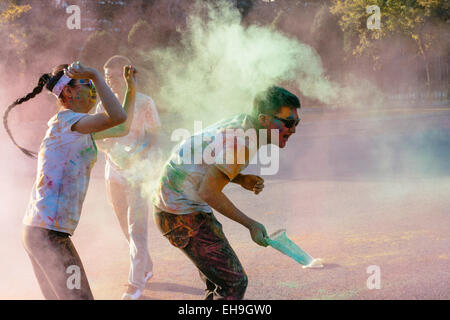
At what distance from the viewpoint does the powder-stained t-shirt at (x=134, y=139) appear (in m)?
4.30

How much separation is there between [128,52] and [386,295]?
2161cm

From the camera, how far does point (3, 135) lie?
16828mm

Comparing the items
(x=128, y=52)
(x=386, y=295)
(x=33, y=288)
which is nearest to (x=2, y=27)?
(x=128, y=52)

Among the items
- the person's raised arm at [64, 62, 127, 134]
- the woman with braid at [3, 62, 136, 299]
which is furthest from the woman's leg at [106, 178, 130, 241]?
the person's raised arm at [64, 62, 127, 134]

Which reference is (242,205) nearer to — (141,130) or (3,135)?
(141,130)

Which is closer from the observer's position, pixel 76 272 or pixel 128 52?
pixel 76 272

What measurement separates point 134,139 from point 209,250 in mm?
1775

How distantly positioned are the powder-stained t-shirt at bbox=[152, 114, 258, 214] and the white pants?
1302mm

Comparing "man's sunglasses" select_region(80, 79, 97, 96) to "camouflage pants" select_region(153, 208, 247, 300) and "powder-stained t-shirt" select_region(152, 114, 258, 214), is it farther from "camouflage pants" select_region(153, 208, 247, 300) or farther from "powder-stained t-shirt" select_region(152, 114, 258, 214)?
"camouflage pants" select_region(153, 208, 247, 300)

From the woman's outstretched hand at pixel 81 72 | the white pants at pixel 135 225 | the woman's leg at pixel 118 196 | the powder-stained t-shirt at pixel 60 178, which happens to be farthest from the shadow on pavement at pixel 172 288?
the woman's outstretched hand at pixel 81 72

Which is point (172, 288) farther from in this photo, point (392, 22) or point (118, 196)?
point (392, 22)

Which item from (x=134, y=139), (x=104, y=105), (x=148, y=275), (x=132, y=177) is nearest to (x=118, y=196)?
(x=132, y=177)

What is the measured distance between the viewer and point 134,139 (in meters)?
4.38

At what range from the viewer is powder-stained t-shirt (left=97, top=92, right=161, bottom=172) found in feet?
14.1
